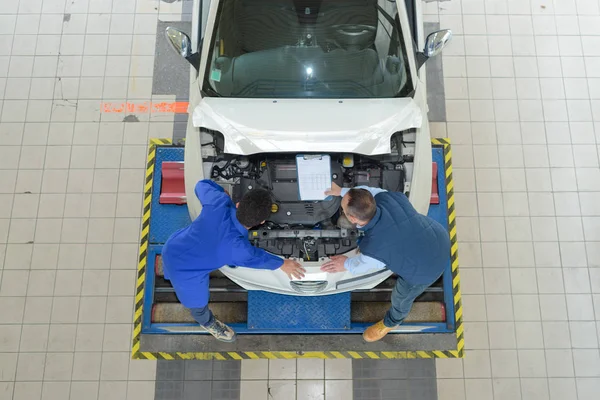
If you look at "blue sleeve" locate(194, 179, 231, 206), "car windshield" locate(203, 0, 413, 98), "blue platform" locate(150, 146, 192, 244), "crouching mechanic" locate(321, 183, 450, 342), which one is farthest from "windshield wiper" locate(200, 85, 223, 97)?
"crouching mechanic" locate(321, 183, 450, 342)

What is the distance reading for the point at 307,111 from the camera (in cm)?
311

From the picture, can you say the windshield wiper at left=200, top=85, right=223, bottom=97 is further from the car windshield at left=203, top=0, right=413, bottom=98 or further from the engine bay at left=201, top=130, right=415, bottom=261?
the engine bay at left=201, top=130, right=415, bottom=261

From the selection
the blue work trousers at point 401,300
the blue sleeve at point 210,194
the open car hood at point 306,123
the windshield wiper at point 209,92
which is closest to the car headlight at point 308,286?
the blue work trousers at point 401,300

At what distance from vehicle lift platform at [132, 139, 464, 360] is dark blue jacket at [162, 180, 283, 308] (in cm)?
101

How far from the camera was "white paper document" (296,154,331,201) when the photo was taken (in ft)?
10.2

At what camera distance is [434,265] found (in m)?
2.82

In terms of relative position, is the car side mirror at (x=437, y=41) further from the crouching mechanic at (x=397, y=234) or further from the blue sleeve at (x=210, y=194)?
the blue sleeve at (x=210, y=194)

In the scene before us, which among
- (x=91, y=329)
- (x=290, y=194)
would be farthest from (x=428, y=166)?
(x=91, y=329)

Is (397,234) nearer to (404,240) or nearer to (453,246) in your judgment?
(404,240)

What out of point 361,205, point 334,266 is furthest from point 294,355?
point 361,205

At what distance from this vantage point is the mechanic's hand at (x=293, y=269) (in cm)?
303

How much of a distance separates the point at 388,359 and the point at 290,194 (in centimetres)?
204

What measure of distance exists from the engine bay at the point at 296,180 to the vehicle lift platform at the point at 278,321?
0.85 meters

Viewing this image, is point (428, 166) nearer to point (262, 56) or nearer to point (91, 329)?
point (262, 56)
